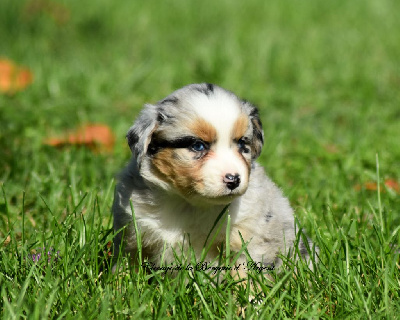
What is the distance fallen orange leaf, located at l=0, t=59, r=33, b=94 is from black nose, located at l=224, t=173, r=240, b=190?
4.90m

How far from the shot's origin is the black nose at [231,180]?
Result: 3830mm

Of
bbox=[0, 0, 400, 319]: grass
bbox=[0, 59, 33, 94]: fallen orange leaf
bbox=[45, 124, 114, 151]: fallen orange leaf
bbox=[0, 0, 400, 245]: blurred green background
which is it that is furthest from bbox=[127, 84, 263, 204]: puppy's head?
bbox=[0, 59, 33, 94]: fallen orange leaf

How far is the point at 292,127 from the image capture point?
25.2ft

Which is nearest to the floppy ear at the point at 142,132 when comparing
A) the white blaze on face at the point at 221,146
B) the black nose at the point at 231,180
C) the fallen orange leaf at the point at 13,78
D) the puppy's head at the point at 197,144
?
the puppy's head at the point at 197,144

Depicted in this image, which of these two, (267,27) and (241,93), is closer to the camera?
(241,93)

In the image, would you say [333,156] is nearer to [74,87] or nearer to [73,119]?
[73,119]

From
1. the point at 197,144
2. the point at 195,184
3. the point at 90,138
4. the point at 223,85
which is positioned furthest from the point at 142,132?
the point at 223,85

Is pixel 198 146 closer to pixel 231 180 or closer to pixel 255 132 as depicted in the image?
pixel 231 180

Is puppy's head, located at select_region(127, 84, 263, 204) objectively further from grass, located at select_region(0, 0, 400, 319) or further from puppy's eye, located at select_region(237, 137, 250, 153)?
grass, located at select_region(0, 0, 400, 319)

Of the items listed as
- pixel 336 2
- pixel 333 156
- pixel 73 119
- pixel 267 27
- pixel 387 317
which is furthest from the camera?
pixel 336 2

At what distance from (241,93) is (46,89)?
2.47m

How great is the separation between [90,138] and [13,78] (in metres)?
2.01

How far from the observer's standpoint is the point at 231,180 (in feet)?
12.6

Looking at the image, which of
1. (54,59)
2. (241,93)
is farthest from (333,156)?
(54,59)
